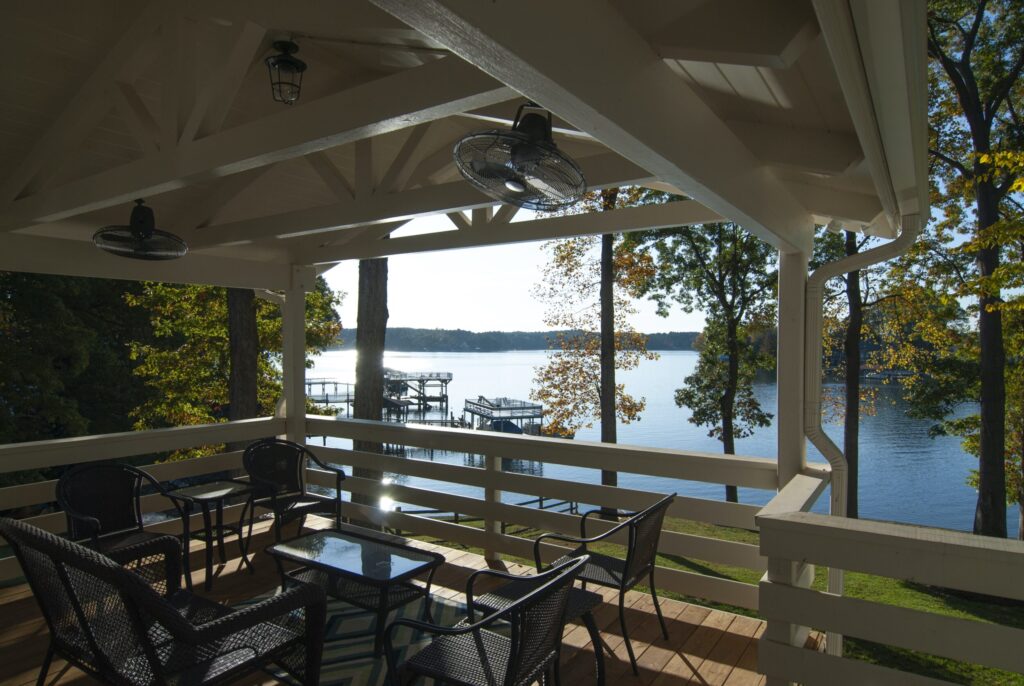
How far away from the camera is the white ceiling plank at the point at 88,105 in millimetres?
3135

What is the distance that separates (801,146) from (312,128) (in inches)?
75.2

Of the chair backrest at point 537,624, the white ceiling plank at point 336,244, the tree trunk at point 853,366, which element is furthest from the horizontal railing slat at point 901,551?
the tree trunk at point 853,366

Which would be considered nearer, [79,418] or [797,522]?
[797,522]

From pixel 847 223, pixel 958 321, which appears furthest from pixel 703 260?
pixel 847 223

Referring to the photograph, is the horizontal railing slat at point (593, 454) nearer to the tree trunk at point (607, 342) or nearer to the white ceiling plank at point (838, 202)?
the white ceiling plank at point (838, 202)

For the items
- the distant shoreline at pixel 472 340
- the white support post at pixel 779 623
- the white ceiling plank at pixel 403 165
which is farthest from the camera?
the distant shoreline at pixel 472 340

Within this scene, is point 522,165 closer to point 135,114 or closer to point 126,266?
point 135,114

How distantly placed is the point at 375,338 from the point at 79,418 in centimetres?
746

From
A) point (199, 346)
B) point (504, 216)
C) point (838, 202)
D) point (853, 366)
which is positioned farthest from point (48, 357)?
point (853, 366)

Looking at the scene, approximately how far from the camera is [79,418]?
1124 cm

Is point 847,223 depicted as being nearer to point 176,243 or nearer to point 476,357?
point 176,243

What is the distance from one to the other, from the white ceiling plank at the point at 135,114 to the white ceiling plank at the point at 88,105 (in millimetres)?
92

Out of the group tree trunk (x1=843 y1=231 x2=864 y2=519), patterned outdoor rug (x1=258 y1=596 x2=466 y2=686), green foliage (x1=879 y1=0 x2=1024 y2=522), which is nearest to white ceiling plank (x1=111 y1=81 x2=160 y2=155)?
patterned outdoor rug (x1=258 y1=596 x2=466 y2=686)

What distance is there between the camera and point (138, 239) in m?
3.25
